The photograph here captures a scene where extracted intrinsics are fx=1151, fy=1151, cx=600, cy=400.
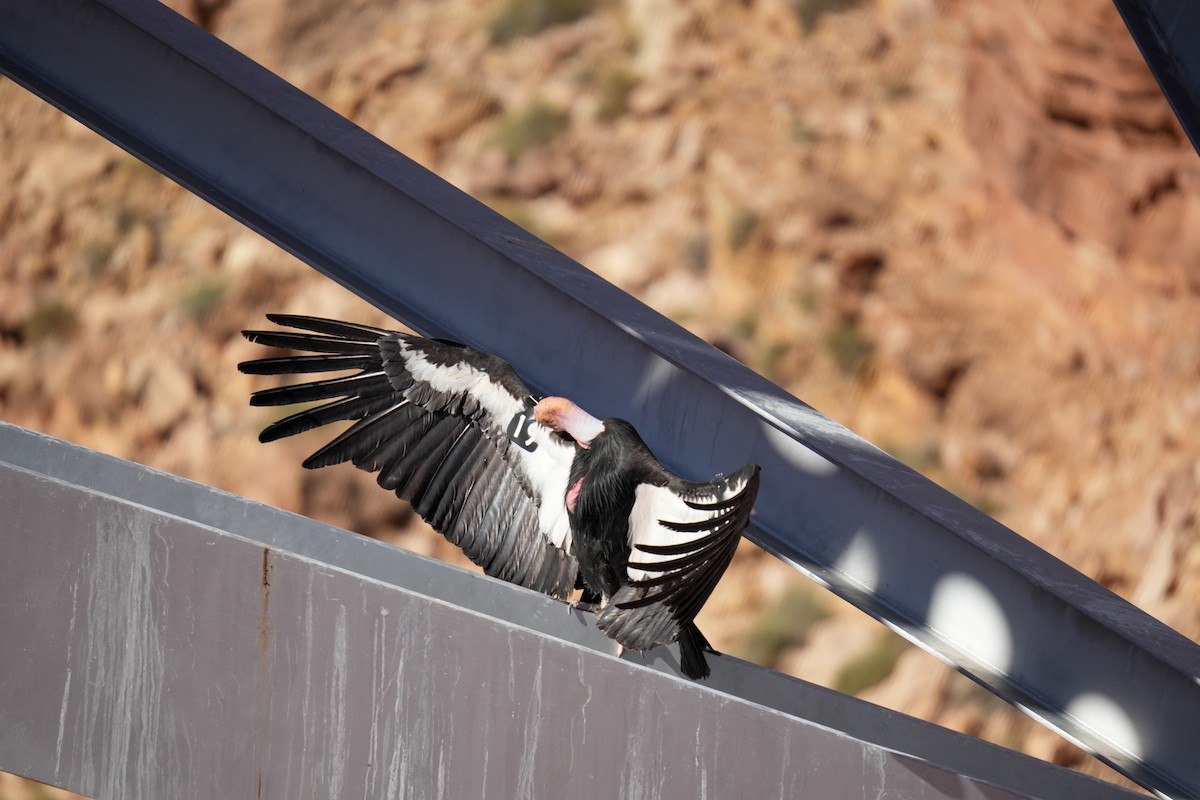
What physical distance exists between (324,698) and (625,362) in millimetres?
539

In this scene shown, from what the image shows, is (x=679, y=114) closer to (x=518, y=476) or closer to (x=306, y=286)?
(x=306, y=286)

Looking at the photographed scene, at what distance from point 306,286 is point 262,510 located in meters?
2.57

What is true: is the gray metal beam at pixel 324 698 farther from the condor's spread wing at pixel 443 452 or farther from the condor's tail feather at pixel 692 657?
the condor's spread wing at pixel 443 452

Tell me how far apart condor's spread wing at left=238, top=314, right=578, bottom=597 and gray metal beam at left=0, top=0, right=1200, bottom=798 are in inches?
4.4

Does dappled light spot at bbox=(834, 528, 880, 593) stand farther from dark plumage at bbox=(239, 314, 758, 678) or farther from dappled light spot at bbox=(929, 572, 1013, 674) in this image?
dark plumage at bbox=(239, 314, 758, 678)

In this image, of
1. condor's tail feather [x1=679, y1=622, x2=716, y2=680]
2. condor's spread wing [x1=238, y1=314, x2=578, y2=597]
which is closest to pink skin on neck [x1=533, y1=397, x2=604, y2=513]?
condor's spread wing [x1=238, y1=314, x2=578, y2=597]

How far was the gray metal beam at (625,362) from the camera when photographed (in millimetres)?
1245

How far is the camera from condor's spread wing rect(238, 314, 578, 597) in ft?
5.22

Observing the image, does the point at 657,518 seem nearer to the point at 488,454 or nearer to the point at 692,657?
the point at 692,657

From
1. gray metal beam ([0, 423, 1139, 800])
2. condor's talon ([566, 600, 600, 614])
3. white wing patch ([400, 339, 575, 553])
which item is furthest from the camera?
white wing patch ([400, 339, 575, 553])

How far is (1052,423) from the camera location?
11.3ft

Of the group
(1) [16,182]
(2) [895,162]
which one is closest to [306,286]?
(1) [16,182]

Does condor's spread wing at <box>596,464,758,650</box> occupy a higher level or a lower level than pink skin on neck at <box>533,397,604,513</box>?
lower

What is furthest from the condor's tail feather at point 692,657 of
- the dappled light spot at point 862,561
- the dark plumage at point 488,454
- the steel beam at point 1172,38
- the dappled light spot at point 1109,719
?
the steel beam at point 1172,38
